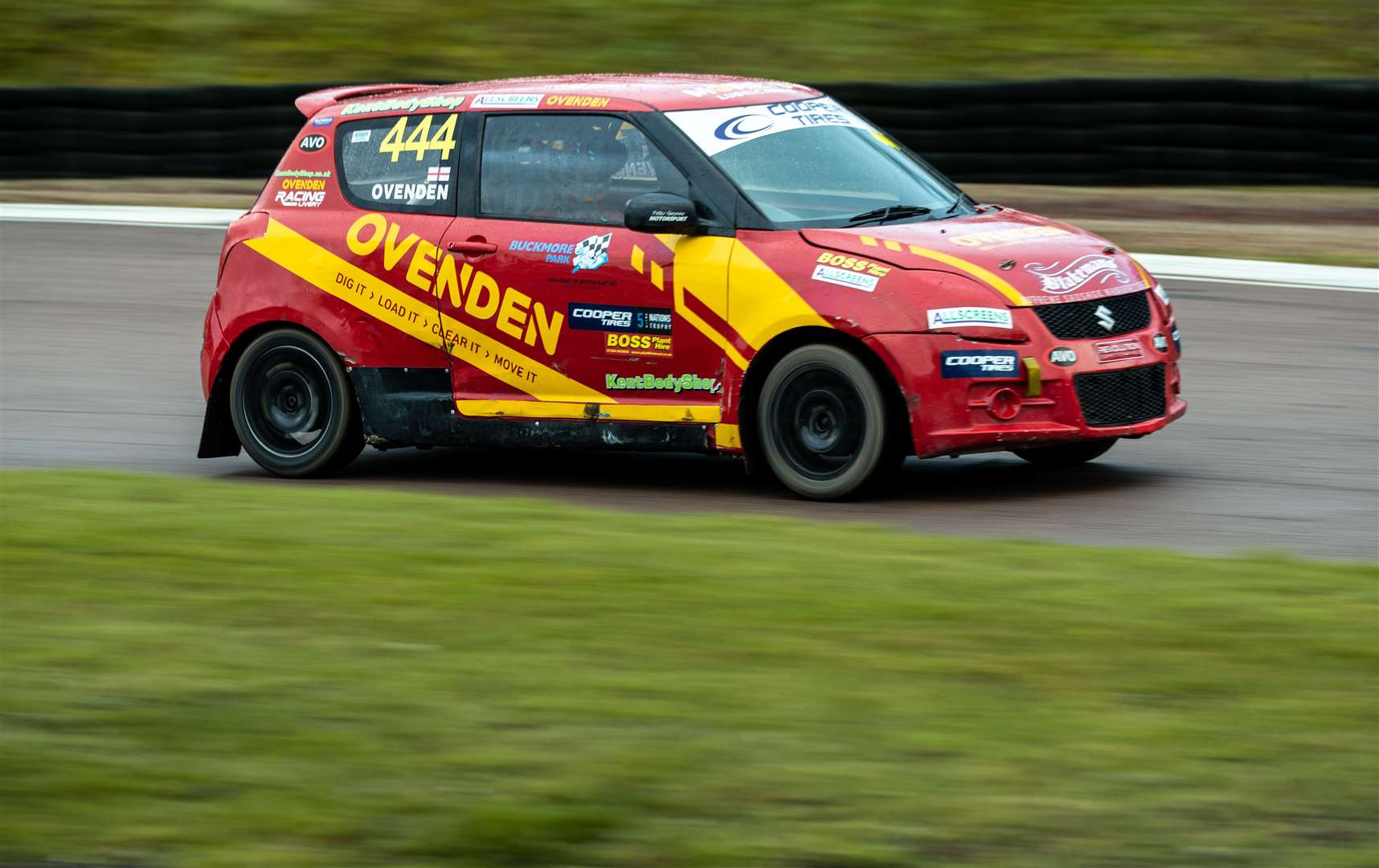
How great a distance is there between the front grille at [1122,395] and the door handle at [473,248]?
2708mm

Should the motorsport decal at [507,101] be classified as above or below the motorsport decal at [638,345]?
above

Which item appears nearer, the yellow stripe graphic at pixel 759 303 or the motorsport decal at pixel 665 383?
the yellow stripe graphic at pixel 759 303

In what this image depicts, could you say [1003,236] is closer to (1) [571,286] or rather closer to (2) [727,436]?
(2) [727,436]

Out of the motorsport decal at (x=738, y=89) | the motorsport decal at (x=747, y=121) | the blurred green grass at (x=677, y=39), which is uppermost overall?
the blurred green grass at (x=677, y=39)

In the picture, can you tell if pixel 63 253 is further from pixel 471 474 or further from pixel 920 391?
pixel 920 391

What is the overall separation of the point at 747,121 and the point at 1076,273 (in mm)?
1668

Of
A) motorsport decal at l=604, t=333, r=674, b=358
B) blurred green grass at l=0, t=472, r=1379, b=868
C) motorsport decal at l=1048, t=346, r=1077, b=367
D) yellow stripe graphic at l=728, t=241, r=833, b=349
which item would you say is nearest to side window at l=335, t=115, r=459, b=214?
motorsport decal at l=604, t=333, r=674, b=358

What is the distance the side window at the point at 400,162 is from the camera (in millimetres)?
9398

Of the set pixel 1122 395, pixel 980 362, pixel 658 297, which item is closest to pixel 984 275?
pixel 980 362

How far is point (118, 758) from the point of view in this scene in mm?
4832

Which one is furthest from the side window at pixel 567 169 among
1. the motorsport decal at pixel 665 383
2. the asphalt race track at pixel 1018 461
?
the asphalt race track at pixel 1018 461

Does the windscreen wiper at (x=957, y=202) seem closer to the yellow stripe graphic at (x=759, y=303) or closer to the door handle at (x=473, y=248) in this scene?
the yellow stripe graphic at (x=759, y=303)

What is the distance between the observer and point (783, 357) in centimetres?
852

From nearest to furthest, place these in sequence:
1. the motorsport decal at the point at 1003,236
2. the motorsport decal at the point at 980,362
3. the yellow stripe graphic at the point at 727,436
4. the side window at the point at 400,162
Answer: the motorsport decal at the point at 980,362 < the motorsport decal at the point at 1003,236 < the yellow stripe graphic at the point at 727,436 < the side window at the point at 400,162
